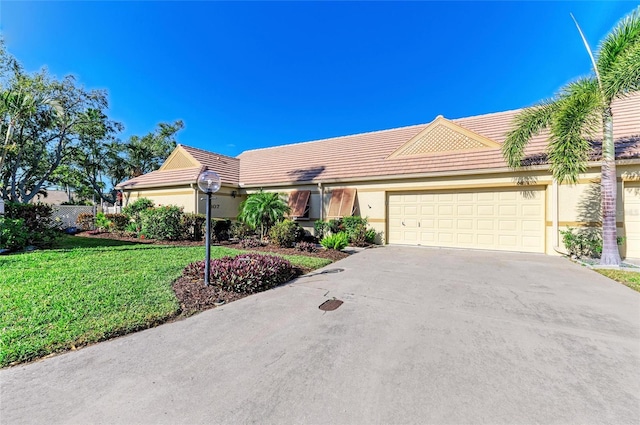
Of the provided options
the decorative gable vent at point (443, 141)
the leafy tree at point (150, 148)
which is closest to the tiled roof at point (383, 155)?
the decorative gable vent at point (443, 141)

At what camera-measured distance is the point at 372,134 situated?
16.0 m

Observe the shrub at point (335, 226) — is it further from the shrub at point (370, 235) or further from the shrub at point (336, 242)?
the shrub at point (336, 242)

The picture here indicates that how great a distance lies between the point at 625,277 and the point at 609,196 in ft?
8.22

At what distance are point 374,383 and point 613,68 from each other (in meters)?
10.0

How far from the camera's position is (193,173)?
14.7 m

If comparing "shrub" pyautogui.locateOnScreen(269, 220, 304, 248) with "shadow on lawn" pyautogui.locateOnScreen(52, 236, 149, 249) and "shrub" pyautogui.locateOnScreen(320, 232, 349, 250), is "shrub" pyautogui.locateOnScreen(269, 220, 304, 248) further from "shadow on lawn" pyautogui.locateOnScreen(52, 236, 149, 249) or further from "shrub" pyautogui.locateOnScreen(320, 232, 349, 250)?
"shadow on lawn" pyautogui.locateOnScreen(52, 236, 149, 249)

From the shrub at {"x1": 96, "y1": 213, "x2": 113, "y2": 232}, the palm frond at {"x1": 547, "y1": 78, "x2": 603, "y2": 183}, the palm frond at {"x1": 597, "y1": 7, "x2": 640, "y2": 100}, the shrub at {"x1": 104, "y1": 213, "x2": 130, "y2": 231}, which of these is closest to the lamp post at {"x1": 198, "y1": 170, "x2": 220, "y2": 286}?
the palm frond at {"x1": 547, "y1": 78, "x2": 603, "y2": 183}

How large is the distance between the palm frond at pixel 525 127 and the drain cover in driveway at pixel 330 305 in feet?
27.6

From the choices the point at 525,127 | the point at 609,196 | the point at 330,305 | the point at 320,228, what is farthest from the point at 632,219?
the point at 320,228

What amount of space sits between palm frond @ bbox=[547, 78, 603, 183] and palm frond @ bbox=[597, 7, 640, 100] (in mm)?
401

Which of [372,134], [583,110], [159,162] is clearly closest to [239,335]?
[583,110]

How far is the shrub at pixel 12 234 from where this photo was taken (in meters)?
7.54

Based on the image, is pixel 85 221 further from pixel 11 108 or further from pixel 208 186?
pixel 208 186

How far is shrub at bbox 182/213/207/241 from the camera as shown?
38.7ft
